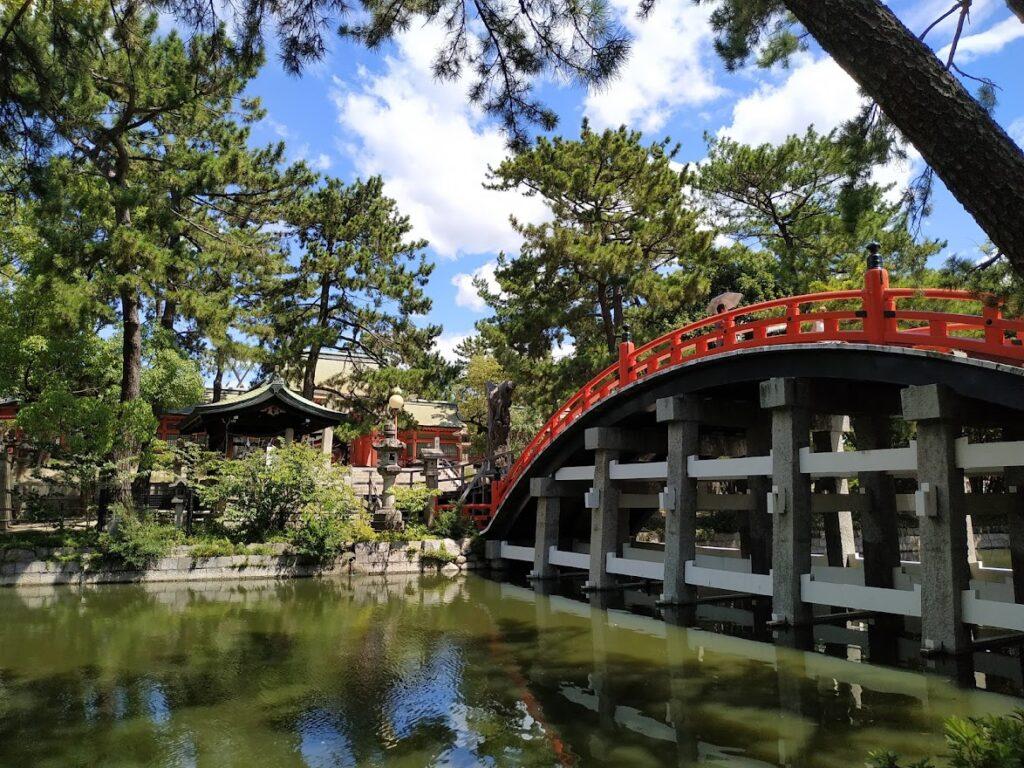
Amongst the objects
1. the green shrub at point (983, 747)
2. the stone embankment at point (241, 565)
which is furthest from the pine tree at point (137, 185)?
the green shrub at point (983, 747)

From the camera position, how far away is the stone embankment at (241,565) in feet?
49.0

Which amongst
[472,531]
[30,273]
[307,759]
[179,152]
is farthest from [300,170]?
[307,759]

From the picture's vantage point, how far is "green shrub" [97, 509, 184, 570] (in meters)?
15.5

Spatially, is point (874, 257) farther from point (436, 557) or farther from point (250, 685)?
point (436, 557)

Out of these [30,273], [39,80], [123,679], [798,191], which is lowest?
[123,679]

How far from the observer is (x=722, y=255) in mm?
22812

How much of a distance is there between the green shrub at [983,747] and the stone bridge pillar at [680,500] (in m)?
8.21

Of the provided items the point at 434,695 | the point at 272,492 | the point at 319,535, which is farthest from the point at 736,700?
the point at 272,492

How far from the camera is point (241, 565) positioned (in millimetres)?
16625

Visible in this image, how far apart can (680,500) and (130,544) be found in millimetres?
11621

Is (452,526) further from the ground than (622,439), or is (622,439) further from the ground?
(622,439)

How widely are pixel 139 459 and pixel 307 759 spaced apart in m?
13.8

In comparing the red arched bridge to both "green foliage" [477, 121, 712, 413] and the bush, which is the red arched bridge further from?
"green foliage" [477, 121, 712, 413]

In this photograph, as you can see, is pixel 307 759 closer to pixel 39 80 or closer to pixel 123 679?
pixel 123 679
